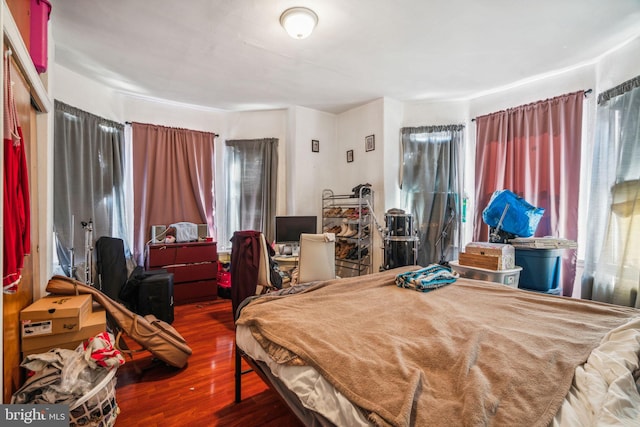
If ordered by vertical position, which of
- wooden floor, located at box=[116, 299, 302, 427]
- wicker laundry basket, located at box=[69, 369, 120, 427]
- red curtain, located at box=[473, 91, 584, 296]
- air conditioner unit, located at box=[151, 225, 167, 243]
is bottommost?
wooden floor, located at box=[116, 299, 302, 427]

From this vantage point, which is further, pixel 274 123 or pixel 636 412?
pixel 274 123

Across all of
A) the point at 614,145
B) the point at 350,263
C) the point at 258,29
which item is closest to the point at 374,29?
the point at 258,29

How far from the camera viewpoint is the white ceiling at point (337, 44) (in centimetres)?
209

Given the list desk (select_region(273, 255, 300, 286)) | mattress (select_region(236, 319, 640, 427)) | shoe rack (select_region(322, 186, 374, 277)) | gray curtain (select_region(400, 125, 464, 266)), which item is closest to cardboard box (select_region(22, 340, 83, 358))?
mattress (select_region(236, 319, 640, 427))

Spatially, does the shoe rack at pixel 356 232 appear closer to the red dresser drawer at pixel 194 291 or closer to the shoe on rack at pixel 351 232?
the shoe on rack at pixel 351 232

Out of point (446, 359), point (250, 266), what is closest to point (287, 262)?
point (250, 266)

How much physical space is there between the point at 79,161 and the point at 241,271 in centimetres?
223

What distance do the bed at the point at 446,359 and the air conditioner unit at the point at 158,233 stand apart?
108 inches

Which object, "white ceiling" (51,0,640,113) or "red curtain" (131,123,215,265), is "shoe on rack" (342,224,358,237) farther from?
"red curtain" (131,123,215,265)

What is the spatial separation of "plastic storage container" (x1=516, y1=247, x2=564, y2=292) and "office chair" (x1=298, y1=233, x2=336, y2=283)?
1.89 m

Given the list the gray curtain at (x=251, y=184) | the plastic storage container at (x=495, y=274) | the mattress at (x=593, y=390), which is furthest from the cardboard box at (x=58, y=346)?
the plastic storage container at (x=495, y=274)

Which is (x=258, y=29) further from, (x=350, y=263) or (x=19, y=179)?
(x=350, y=263)

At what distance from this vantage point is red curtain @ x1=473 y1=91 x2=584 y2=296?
116 inches

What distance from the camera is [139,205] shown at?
3.81 metres
